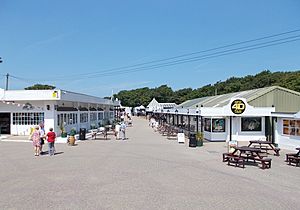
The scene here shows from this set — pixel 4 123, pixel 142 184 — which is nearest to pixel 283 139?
pixel 142 184

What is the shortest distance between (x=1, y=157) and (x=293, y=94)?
19.8 m

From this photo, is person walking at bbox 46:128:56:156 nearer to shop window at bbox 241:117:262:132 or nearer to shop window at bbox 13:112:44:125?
shop window at bbox 13:112:44:125

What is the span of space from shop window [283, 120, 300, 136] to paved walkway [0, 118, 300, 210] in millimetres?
5019

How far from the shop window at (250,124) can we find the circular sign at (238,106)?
176cm

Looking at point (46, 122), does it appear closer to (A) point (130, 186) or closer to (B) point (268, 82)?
(A) point (130, 186)

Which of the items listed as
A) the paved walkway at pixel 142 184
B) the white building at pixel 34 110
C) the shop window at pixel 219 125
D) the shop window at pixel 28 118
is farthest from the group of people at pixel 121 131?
the paved walkway at pixel 142 184

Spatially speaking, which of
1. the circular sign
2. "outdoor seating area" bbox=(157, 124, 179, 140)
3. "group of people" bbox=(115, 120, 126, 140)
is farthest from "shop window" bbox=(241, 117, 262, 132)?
"group of people" bbox=(115, 120, 126, 140)

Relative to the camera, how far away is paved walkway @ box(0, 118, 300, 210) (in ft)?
24.8

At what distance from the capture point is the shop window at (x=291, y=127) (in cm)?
1861

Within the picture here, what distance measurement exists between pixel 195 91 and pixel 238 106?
7809 centimetres

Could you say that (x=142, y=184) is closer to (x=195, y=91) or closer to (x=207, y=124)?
(x=207, y=124)

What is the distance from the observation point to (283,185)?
972 centimetres

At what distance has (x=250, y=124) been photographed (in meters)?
23.7

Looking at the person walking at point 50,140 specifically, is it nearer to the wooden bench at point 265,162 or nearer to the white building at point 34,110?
the white building at point 34,110
